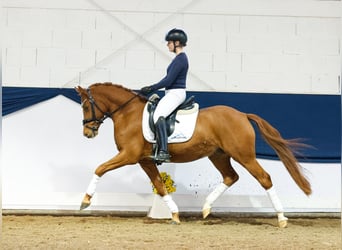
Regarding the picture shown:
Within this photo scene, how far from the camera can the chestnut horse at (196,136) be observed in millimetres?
3951

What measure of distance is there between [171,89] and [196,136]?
0.45m

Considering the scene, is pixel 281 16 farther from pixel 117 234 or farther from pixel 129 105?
pixel 117 234

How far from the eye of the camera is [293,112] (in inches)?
197

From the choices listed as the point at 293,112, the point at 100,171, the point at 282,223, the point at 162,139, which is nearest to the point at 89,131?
the point at 100,171

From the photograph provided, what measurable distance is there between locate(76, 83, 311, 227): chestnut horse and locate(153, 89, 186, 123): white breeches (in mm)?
206

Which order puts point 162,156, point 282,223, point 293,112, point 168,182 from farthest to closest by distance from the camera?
point 293,112 → point 168,182 → point 282,223 → point 162,156

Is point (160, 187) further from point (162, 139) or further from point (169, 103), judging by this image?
point (169, 103)

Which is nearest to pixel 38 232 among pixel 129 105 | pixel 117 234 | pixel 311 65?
pixel 117 234

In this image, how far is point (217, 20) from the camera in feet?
16.7

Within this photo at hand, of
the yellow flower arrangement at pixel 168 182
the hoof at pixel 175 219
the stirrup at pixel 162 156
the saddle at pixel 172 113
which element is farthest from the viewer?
the yellow flower arrangement at pixel 168 182

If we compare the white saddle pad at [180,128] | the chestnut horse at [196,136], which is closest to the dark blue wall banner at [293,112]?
the chestnut horse at [196,136]

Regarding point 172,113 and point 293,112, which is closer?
point 172,113

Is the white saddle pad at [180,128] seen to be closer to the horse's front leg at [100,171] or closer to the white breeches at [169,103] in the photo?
the white breeches at [169,103]

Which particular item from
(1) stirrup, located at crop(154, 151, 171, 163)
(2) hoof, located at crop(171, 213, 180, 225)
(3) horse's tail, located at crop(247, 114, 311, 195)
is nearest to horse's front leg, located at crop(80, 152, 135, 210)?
(1) stirrup, located at crop(154, 151, 171, 163)
